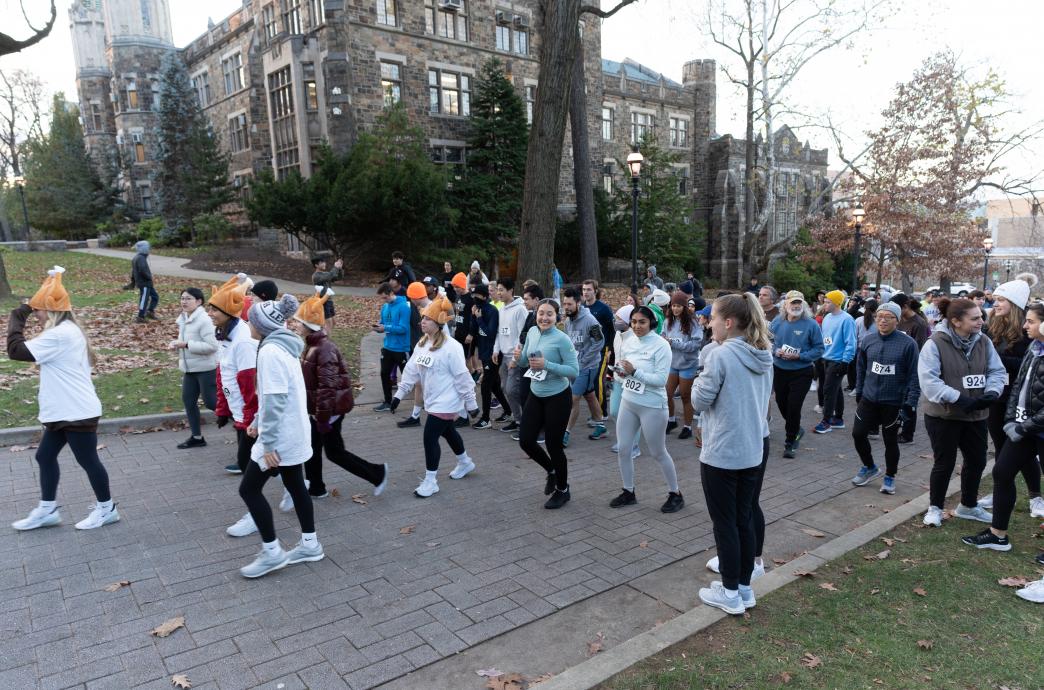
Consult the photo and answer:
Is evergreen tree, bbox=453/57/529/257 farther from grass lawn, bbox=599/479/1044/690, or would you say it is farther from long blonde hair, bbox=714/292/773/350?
long blonde hair, bbox=714/292/773/350

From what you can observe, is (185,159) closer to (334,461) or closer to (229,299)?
(229,299)

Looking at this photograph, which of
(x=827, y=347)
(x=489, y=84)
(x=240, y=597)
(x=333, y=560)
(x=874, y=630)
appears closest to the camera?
(x=874, y=630)

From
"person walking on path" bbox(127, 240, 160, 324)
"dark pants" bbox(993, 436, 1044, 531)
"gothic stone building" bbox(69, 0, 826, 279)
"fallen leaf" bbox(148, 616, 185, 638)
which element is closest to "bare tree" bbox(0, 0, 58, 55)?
"person walking on path" bbox(127, 240, 160, 324)

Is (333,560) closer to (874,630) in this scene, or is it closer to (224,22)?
(874,630)

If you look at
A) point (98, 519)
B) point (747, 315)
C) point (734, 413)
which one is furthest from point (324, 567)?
point (747, 315)

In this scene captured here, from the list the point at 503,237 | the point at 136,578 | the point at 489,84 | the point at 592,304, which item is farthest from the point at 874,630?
the point at 489,84

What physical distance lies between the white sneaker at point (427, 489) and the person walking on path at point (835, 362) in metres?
5.62

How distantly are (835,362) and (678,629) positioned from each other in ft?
20.7

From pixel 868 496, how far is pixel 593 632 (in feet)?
12.8

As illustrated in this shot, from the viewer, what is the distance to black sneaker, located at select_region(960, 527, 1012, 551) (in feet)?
16.5

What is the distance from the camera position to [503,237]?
28500 millimetres

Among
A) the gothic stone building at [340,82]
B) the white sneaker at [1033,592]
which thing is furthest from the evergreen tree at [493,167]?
the white sneaker at [1033,592]

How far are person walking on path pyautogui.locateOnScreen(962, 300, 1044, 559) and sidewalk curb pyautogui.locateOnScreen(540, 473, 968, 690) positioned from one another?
28.5 inches

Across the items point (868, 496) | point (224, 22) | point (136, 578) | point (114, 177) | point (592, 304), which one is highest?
point (224, 22)
